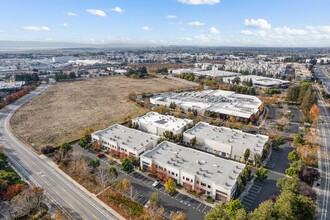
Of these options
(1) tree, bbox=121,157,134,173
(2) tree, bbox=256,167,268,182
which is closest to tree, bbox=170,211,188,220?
(1) tree, bbox=121,157,134,173

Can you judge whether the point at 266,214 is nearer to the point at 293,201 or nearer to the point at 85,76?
the point at 293,201

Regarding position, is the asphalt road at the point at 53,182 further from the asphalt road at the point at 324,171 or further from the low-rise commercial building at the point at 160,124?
the asphalt road at the point at 324,171

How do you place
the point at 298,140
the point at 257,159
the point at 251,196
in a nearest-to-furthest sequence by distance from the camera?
the point at 251,196, the point at 257,159, the point at 298,140

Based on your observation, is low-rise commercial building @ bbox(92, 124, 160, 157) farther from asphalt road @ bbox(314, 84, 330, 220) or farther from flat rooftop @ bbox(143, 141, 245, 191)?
asphalt road @ bbox(314, 84, 330, 220)

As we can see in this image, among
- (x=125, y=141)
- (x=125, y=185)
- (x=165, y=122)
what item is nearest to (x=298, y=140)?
(x=165, y=122)

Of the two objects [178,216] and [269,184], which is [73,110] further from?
[269,184]
